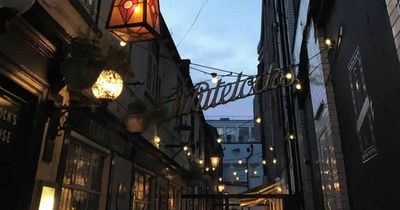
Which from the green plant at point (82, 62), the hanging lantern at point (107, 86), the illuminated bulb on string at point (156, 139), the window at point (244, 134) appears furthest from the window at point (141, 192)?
the window at point (244, 134)

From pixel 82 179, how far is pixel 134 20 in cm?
290

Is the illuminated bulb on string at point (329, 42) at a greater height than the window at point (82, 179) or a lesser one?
greater

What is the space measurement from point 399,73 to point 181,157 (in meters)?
12.8

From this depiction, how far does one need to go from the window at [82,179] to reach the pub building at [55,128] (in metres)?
0.02

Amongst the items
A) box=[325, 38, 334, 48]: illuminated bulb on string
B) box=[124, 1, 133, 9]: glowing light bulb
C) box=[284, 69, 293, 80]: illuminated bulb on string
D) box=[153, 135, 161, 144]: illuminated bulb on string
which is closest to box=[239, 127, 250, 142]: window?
box=[153, 135, 161, 144]: illuminated bulb on string

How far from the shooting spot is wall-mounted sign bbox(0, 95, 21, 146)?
4.56 m

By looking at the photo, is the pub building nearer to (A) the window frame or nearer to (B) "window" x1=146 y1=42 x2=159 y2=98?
(A) the window frame

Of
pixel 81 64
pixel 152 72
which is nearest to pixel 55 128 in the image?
pixel 81 64

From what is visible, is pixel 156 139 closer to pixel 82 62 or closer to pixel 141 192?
pixel 141 192

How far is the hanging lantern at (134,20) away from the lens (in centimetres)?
581

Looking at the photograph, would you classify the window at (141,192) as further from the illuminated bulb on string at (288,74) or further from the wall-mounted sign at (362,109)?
the wall-mounted sign at (362,109)

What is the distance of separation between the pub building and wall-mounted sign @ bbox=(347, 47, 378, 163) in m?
3.46

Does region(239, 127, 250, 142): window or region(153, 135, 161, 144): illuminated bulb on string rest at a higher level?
region(239, 127, 250, 142): window

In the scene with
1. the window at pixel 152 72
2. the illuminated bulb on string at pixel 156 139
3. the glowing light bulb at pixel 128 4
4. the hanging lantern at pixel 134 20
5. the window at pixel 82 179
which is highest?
the window at pixel 152 72
